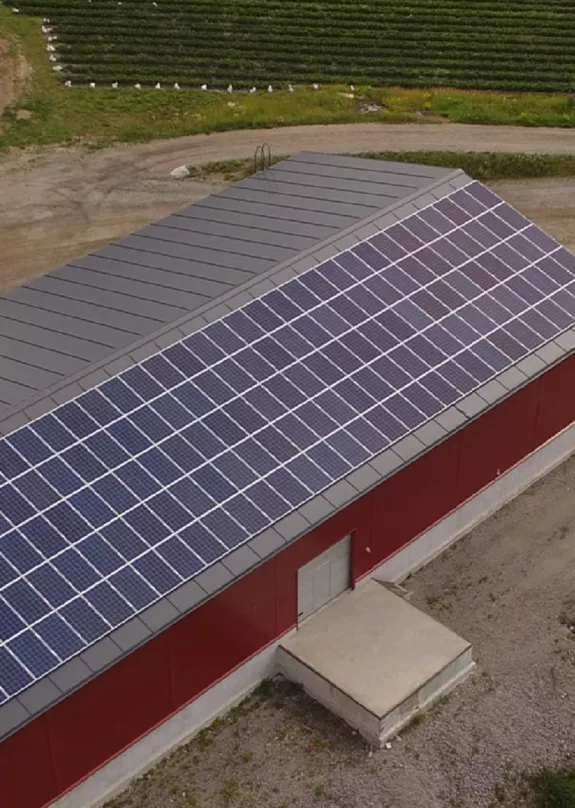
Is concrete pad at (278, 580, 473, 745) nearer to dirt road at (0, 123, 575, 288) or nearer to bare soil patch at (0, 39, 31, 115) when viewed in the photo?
dirt road at (0, 123, 575, 288)

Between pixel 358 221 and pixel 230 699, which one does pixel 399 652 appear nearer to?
pixel 230 699

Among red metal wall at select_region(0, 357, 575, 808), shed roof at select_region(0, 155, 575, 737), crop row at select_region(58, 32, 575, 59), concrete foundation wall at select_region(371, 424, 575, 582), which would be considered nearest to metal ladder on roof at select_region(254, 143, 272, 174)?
shed roof at select_region(0, 155, 575, 737)

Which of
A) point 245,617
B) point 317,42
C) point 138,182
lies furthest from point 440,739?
point 317,42

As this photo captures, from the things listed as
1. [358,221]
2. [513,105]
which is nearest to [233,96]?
[513,105]

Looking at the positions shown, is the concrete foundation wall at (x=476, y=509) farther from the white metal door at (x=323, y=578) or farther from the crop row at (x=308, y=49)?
the crop row at (x=308, y=49)

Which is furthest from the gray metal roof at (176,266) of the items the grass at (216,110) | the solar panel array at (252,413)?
the grass at (216,110)

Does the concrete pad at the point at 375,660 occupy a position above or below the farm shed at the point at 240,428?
below
